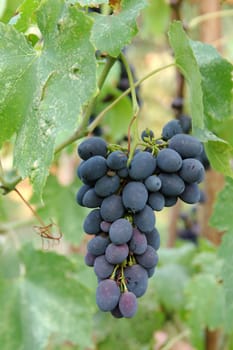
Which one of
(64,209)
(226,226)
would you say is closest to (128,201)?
(226,226)

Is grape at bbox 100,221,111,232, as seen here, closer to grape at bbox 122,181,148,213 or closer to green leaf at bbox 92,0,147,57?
grape at bbox 122,181,148,213

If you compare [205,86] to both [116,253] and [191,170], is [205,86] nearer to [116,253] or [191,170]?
[191,170]

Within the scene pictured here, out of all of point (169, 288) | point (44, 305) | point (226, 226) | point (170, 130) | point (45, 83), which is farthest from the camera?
point (169, 288)

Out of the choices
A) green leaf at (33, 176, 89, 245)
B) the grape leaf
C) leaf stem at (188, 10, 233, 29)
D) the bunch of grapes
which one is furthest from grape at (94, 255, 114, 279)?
leaf stem at (188, 10, 233, 29)

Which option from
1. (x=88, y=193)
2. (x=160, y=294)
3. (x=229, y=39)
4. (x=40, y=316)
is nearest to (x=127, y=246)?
(x=88, y=193)

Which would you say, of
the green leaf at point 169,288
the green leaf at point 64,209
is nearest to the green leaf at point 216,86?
A: the green leaf at point 64,209

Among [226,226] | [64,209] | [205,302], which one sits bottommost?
[205,302]
